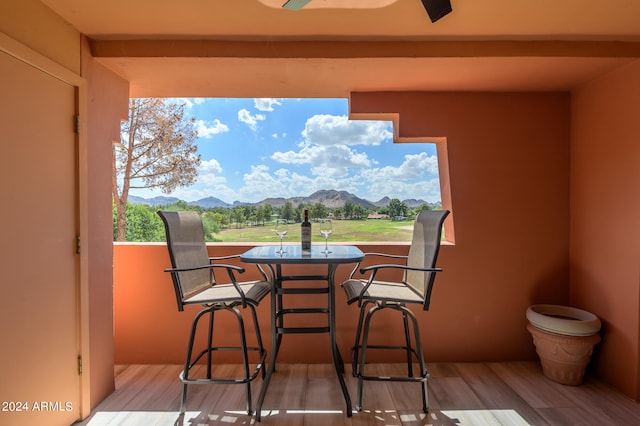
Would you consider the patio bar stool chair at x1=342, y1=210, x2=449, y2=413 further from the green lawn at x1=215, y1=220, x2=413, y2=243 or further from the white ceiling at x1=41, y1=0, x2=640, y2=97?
the white ceiling at x1=41, y1=0, x2=640, y2=97

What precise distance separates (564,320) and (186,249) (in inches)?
110

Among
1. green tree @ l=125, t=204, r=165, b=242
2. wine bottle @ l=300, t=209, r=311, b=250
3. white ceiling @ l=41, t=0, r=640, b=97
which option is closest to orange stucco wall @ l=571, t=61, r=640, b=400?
white ceiling @ l=41, t=0, r=640, b=97

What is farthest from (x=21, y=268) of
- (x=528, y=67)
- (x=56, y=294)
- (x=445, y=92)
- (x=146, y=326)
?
(x=528, y=67)

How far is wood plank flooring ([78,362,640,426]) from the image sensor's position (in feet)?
6.69

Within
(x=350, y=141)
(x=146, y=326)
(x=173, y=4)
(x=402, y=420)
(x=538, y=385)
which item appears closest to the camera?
(x=173, y=4)

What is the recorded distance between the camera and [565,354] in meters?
2.42

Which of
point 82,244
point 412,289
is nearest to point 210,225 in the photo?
point 82,244

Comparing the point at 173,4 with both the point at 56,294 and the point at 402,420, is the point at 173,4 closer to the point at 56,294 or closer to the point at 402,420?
the point at 56,294

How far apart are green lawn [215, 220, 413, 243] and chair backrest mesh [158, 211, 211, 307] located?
57 centimetres

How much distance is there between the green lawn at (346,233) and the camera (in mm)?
3045

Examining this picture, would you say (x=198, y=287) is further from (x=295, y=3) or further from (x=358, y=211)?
(x=295, y=3)

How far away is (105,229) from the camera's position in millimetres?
2312

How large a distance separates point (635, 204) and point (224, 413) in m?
3.14

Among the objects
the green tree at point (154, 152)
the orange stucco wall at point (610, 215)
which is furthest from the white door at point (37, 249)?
the orange stucco wall at point (610, 215)
